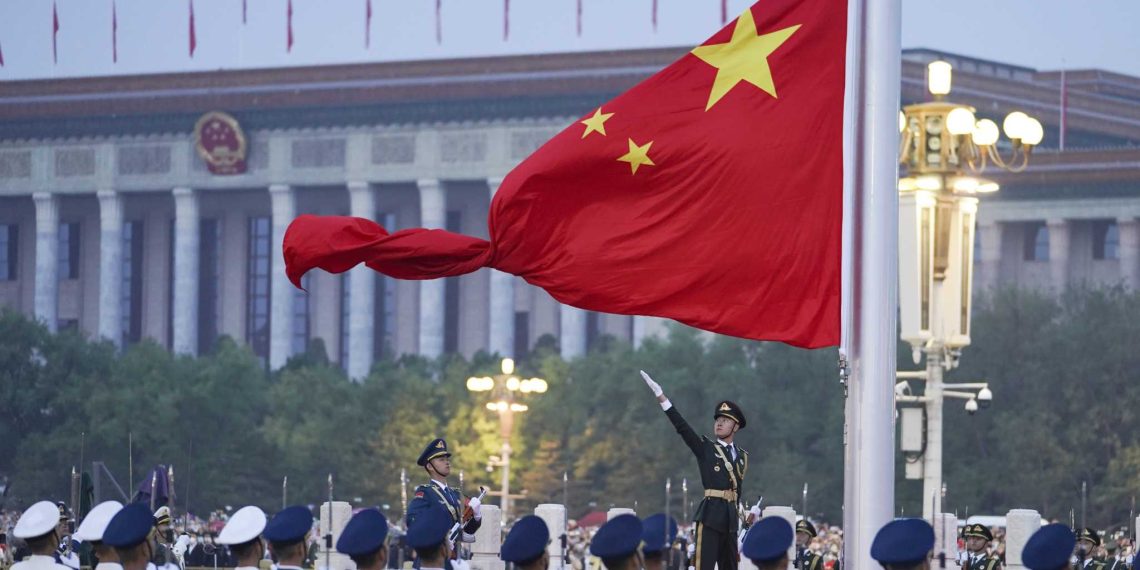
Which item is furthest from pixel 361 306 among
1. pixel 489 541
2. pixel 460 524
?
pixel 460 524

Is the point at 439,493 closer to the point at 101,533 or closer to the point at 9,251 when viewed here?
the point at 101,533

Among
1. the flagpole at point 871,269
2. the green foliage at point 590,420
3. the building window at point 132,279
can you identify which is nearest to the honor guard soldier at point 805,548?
the flagpole at point 871,269

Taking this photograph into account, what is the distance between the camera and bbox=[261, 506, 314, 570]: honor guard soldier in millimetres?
10320

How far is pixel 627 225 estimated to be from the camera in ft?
53.1

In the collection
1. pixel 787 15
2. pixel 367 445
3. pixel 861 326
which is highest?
pixel 787 15

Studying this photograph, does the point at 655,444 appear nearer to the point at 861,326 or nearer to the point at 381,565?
the point at 861,326

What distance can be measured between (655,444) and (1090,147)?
35355 mm

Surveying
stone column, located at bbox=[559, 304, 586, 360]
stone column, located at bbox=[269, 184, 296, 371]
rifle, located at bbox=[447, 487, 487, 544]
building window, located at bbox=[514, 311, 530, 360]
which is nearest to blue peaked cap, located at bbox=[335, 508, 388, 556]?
rifle, located at bbox=[447, 487, 487, 544]

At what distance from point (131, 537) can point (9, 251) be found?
96.5m

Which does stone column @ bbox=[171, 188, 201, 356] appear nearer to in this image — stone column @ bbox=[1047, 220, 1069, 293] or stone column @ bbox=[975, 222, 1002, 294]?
stone column @ bbox=[975, 222, 1002, 294]

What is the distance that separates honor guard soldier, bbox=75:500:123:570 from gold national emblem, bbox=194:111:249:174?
84.4m

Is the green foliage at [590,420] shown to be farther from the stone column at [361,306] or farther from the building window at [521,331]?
the building window at [521,331]

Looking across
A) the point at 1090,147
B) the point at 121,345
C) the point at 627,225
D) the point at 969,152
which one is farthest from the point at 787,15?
the point at 121,345

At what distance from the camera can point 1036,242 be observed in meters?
93.4
